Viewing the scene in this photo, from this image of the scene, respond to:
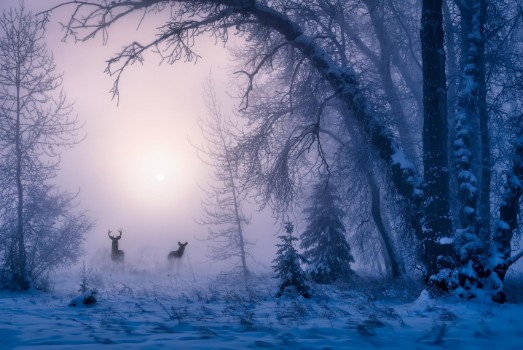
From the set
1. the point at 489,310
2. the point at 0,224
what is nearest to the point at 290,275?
the point at 489,310

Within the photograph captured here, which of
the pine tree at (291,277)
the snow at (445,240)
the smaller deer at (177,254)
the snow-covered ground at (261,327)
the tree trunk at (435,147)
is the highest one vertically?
the tree trunk at (435,147)

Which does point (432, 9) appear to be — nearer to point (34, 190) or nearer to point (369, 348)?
point (369, 348)

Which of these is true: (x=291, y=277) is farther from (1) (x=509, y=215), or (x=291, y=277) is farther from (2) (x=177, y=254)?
(2) (x=177, y=254)

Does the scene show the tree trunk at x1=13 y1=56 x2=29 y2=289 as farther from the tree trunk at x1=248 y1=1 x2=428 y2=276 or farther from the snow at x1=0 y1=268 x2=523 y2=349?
the tree trunk at x1=248 y1=1 x2=428 y2=276

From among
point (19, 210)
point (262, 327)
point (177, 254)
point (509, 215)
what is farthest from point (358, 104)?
point (177, 254)

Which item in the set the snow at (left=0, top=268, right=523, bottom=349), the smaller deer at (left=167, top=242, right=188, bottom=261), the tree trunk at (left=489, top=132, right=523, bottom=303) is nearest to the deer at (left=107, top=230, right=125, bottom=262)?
the smaller deer at (left=167, top=242, right=188, bottom=261)

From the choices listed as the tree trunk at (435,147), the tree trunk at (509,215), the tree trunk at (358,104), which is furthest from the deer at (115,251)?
the tree trunk at (509,215)

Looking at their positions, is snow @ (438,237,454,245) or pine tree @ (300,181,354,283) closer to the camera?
snow @ (438,237,454,245)

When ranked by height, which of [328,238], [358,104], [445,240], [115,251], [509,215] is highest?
[358,104]

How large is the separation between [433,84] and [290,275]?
4904mm

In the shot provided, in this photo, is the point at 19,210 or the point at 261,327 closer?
the point at 261,327

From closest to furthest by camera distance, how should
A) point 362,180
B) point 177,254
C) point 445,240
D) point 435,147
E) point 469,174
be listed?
point 445,240 < point 435,147 < point 469,174 < point 362,180 < point 177,254

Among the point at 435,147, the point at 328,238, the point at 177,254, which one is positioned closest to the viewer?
the point at 435,147

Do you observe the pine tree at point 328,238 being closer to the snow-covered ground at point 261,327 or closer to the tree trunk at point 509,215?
the tree trunk at point 509,215
